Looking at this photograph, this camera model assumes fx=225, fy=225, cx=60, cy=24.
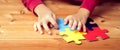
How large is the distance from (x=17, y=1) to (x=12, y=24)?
0.94 ft

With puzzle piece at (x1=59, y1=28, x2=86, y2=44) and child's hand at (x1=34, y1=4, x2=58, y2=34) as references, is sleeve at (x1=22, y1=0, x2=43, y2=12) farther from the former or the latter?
puzzle piece at (x1=59, y1=28, x2=86, y2=44)

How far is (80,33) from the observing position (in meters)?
1.04

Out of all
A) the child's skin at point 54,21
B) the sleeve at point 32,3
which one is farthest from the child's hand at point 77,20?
the sleeve at point 32,3

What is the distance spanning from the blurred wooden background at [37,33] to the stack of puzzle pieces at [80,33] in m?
0.02

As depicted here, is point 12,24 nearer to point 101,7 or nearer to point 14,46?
point 14,46

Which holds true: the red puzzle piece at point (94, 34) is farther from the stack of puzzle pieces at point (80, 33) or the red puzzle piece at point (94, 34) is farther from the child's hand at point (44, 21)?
the child's hand at point (44, 21)

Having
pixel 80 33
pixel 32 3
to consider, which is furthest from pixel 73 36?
pixel 32 3

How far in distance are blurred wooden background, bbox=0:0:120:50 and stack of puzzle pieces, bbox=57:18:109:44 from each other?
0.02 meters

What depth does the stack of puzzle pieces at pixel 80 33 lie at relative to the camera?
101 centimetres

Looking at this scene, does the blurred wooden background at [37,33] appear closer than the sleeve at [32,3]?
Yes

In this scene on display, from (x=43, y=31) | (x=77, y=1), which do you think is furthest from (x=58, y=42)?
(x=77, y=1)

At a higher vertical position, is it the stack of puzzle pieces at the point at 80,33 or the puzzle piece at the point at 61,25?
the puzzle piece at the point at 61,25

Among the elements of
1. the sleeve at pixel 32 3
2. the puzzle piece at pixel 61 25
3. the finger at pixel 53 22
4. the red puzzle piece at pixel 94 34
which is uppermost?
the sleeve at pixel 32 3

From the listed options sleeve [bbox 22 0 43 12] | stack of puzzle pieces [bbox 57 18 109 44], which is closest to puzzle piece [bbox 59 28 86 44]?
stack of puzzle pieces [bbox 57 18 109 44]
